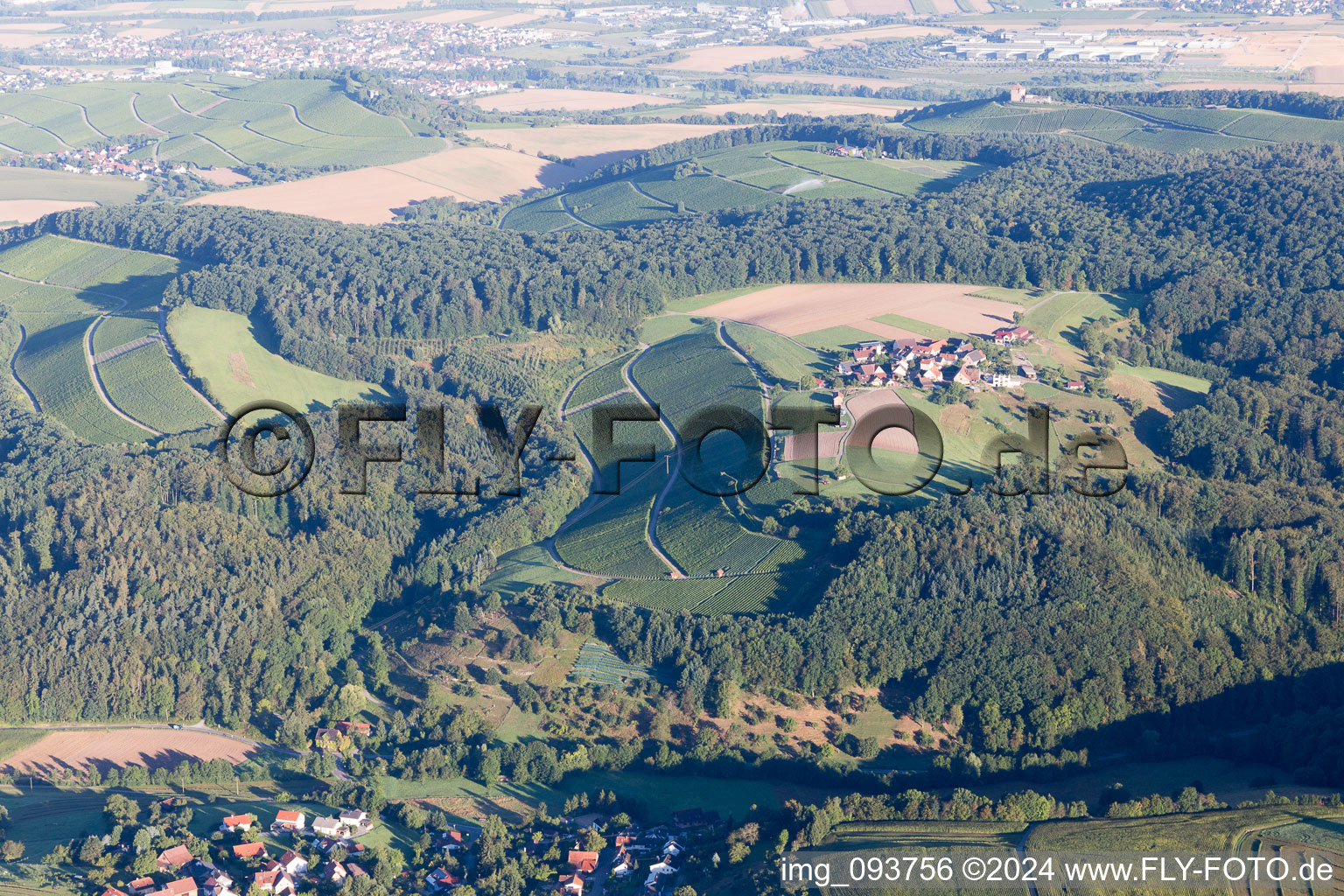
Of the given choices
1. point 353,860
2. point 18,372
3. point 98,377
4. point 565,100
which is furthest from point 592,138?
point 353,860

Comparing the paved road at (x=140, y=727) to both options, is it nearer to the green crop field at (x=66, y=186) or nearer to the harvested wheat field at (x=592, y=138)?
the green crop field at (x=66, y=186)

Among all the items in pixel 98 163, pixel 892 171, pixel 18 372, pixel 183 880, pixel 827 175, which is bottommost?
pixel 183 880

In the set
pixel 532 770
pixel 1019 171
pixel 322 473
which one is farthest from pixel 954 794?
pixel 1019 171

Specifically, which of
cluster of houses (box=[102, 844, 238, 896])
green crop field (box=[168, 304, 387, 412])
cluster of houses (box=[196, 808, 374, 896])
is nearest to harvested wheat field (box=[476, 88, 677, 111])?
green crop field (box=[168, 304, 387, 412])

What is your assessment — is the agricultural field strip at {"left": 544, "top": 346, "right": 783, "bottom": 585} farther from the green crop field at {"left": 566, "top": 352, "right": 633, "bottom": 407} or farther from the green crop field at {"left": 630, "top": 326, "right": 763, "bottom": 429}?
the green crop field at {"left": 630, "top": 326, "right": 763, "bottom": 429}

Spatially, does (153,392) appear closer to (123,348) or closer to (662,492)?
(123,348)

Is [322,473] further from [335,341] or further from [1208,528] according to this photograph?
[1208,528]

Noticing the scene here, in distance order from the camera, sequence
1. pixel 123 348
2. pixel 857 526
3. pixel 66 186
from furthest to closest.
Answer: pixel 66 186
pixel 123 348
pixel 857 526
